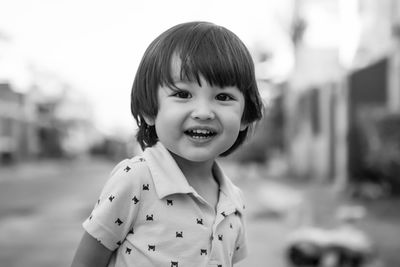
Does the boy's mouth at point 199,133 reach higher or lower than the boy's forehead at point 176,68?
lower

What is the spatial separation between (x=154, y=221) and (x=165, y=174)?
14 cm

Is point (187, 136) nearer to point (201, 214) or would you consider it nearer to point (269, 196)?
point (201, 214)

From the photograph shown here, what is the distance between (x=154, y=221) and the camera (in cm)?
168

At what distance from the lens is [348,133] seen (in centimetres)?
1088

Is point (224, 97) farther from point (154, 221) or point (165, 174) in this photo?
point (154, 221)

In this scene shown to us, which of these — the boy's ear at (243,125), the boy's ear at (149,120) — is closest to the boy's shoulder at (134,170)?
the boy's ear at (149,120)

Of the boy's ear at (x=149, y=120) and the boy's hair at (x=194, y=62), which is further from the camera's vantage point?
the boy's ear at (x=149, y=120)

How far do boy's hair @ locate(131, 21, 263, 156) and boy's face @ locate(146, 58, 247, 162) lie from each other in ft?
0.07

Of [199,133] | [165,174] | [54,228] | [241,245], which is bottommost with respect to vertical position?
[54,228]

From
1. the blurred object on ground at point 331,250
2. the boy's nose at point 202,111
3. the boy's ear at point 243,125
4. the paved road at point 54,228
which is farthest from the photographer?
the paved road at point 54,228

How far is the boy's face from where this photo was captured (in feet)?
5.41

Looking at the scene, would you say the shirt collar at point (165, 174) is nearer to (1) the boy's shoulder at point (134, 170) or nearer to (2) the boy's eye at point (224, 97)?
(1) the boy's shoulder at point (134, 170)

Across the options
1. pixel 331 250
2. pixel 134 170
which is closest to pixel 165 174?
pixel 134 170

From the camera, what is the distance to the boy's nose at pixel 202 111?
1.63 m
